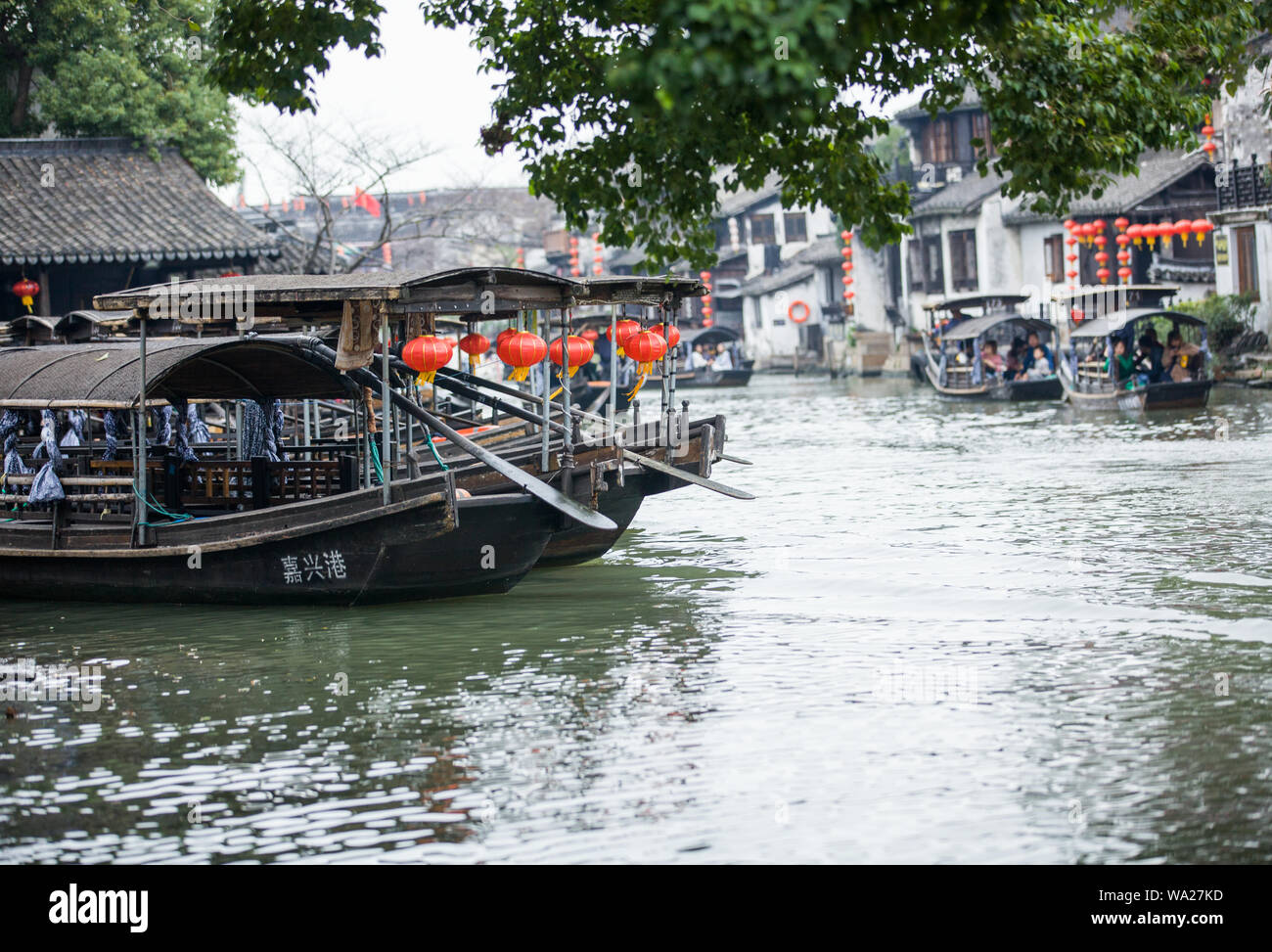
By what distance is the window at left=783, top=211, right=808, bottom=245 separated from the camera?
191 feet

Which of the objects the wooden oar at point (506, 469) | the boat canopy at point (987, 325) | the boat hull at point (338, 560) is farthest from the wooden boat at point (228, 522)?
the boat canopy at point (987, 325)

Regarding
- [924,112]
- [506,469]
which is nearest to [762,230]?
[924,112]

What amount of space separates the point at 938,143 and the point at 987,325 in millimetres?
16483

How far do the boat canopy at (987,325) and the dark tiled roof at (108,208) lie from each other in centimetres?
1661

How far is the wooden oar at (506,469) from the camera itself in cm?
1103

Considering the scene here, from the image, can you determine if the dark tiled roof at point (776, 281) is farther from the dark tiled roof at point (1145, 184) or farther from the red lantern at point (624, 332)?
the red lantern at point (624, 332)

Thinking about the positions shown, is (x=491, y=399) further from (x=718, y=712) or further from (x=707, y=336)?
(x=707, y=336)

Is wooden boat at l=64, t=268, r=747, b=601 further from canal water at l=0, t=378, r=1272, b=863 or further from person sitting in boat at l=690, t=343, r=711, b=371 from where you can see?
person sitting in boat at l=690, t=343, r=711, b=371

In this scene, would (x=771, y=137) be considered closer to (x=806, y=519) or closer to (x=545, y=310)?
(x=545, y=310)

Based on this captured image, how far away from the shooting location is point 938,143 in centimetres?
4784
